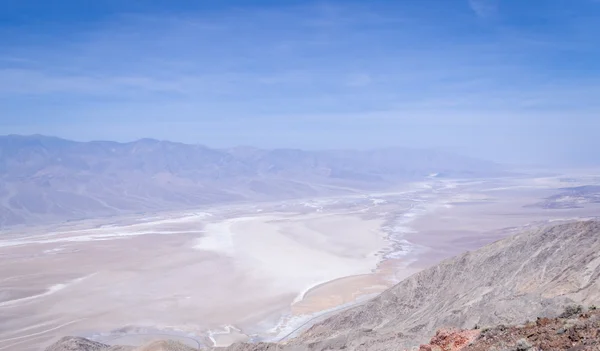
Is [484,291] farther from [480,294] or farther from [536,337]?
[536,337]

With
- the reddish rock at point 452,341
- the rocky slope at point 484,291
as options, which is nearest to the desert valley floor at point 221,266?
the rocky slope at point 484,291

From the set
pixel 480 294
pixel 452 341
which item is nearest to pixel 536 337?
pixel 452 341

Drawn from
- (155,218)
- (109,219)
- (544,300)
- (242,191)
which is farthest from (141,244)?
(242,191)

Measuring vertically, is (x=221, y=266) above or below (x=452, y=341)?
below

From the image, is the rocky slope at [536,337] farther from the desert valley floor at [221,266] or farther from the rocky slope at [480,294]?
the desert valley floor at [221,266]

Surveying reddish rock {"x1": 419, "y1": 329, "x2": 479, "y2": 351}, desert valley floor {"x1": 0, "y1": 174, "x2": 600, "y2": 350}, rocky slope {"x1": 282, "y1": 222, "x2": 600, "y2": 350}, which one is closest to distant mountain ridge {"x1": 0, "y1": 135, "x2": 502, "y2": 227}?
desert valley floor {"x1": 0, "y1": 174, "x2": 600, "y2": 350}

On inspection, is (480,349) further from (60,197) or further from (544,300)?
(60,197)
